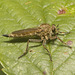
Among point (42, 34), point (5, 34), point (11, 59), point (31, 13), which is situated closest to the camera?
point (11, 59)

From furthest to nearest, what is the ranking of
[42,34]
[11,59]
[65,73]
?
[42,34], [11,59], [65,73]

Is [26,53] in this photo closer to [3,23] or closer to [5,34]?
[5,34]

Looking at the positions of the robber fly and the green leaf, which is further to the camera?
the robber fly

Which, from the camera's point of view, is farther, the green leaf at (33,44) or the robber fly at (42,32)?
the robber fly at (42,32)

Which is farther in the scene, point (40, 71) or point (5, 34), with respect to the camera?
point (5, 34)

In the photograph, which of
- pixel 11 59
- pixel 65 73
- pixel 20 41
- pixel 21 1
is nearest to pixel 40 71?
pixel 65 73

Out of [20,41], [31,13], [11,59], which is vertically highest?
[31,13]

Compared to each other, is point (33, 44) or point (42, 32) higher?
point (42, 32)

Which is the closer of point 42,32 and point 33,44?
point 33,44
